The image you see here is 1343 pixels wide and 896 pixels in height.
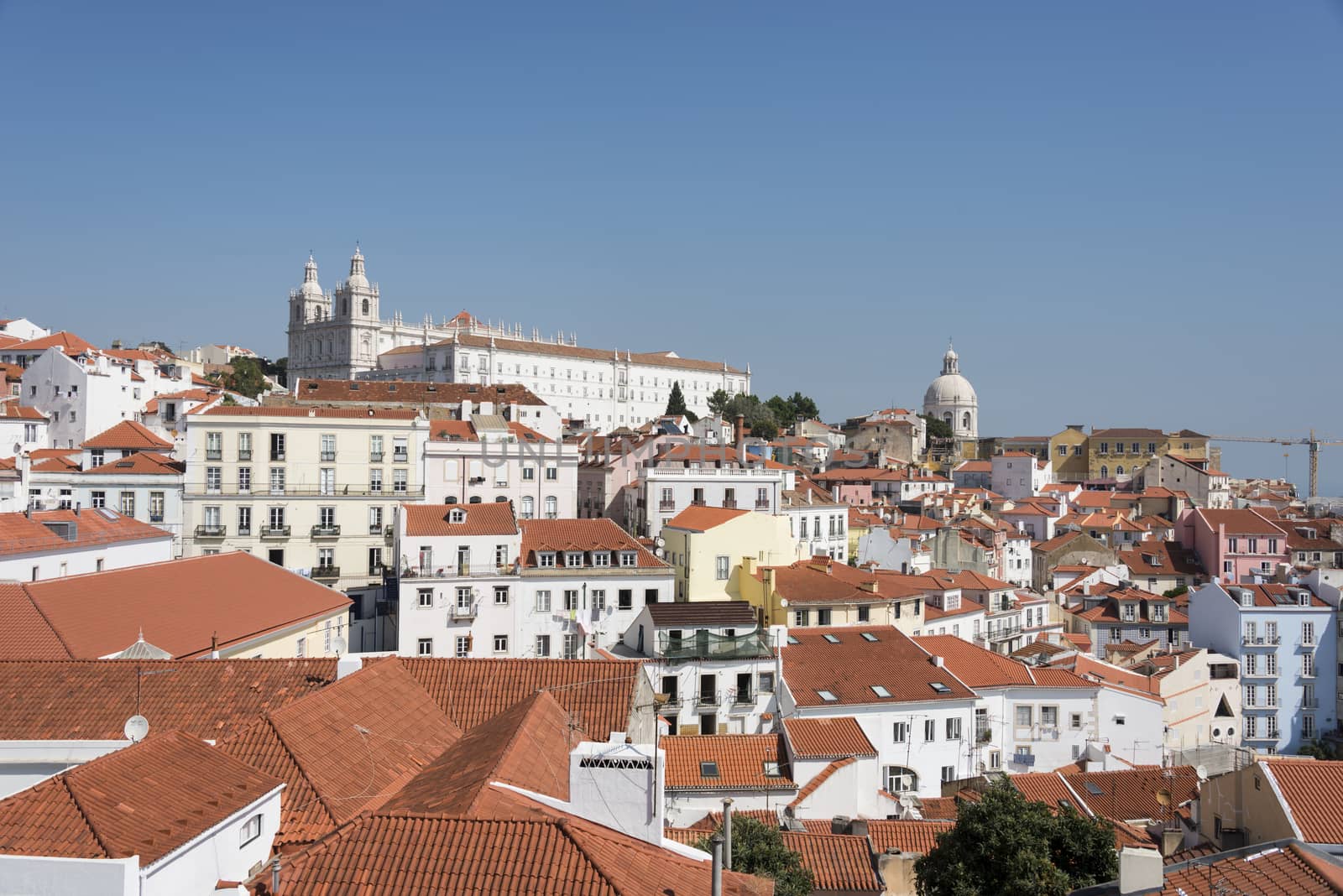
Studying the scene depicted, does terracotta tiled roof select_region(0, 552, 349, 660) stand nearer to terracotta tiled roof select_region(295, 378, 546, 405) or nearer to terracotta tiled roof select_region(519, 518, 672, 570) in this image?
terracotta tiled roof select_region(519, 518, 672, 570)

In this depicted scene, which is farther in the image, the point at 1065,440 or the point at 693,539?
the point at 1065,440

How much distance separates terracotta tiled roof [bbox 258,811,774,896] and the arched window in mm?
21674

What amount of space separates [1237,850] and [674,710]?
60.6 ft

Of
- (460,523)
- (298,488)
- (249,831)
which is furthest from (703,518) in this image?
(249,831)

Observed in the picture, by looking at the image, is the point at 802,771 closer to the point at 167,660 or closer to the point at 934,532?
the point at 167,660

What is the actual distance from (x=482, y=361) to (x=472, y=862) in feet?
398

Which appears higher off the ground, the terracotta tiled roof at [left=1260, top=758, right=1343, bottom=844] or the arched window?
the terracotta tiled roof at [left=1260, top=758, right=1343, bottom=844]

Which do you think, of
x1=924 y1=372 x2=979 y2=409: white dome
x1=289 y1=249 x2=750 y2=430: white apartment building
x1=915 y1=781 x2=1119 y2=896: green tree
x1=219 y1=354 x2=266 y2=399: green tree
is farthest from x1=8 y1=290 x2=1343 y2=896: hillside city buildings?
x1=924 y1=372 x2=979 y2=409: white dome

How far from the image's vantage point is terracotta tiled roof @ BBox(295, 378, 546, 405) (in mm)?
60969

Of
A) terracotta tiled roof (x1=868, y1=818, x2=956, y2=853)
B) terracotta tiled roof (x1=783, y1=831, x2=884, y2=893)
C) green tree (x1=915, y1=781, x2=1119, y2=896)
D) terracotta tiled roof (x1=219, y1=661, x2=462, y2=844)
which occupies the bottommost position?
terracotta tiled roof (x1=868, y1=818, x2=956, y2=853)

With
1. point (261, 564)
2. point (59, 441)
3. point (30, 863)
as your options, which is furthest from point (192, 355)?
point (30, 863)

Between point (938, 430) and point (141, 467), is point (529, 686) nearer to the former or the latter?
point (141, 467)

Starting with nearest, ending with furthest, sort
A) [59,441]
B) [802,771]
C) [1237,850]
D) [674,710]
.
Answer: [1237,850] → [802,771] → [674,710] → [59,441]

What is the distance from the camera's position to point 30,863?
22.9 ft
